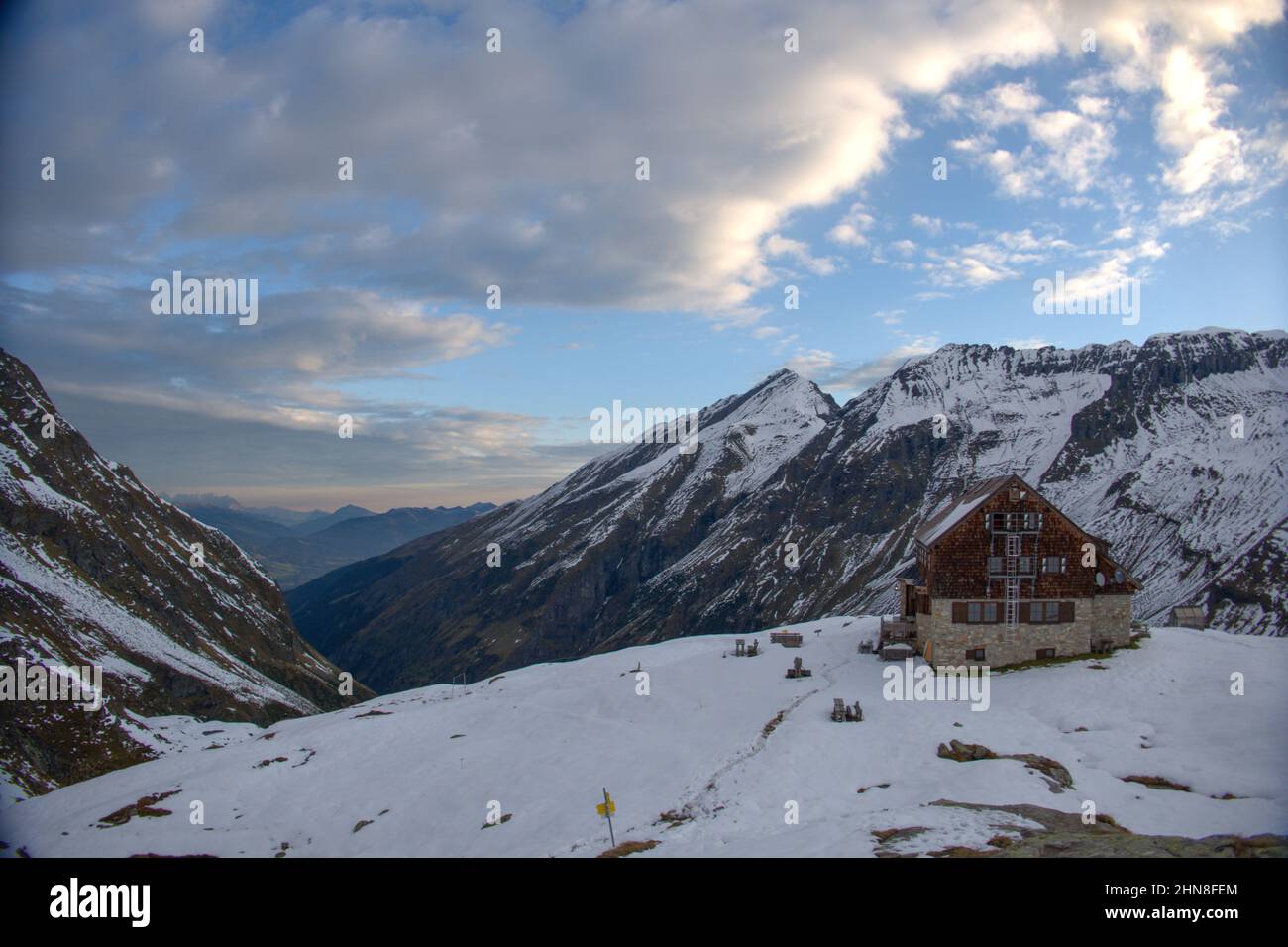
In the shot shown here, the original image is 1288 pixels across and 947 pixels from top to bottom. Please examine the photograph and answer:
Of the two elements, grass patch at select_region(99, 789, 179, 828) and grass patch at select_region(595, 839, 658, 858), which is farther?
grass patch at select_region(99, 789, 179, 828)

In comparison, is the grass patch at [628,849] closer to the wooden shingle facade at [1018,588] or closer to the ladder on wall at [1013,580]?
the wooden shingle facade at [1018,588]

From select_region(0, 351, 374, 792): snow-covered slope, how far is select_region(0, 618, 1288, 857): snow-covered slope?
36.2m

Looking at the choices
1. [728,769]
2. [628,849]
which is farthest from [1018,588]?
[628,849]

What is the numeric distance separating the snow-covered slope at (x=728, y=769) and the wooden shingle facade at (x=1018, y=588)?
2222 millimetres

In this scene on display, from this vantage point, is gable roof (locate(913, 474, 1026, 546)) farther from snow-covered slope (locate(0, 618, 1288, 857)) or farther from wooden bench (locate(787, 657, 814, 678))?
wooden bench (locate(787, 657, 814, 678))

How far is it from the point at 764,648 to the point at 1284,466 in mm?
221189

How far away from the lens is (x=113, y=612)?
10681cm

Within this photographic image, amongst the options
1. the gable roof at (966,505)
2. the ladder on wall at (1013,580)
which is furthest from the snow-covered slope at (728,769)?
the gable roof at (966,505)

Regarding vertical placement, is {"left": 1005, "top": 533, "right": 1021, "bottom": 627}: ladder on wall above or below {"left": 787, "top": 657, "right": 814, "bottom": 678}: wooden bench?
above

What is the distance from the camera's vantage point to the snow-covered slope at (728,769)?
79.2ft

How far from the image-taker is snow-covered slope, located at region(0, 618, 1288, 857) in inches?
950

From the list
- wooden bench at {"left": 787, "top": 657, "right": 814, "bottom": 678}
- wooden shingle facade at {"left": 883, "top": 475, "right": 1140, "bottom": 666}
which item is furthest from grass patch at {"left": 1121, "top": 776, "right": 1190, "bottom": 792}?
wooden bench at {"left": 787, "top": 657, "right": 814, "bottom": 678}

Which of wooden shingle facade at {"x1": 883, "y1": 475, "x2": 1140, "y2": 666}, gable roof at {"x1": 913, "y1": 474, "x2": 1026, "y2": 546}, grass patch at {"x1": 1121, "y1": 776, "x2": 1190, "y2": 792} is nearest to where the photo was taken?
grass patch at {"x1": 1121, "y1": 776, "x2": 1190, "y2": 792}
